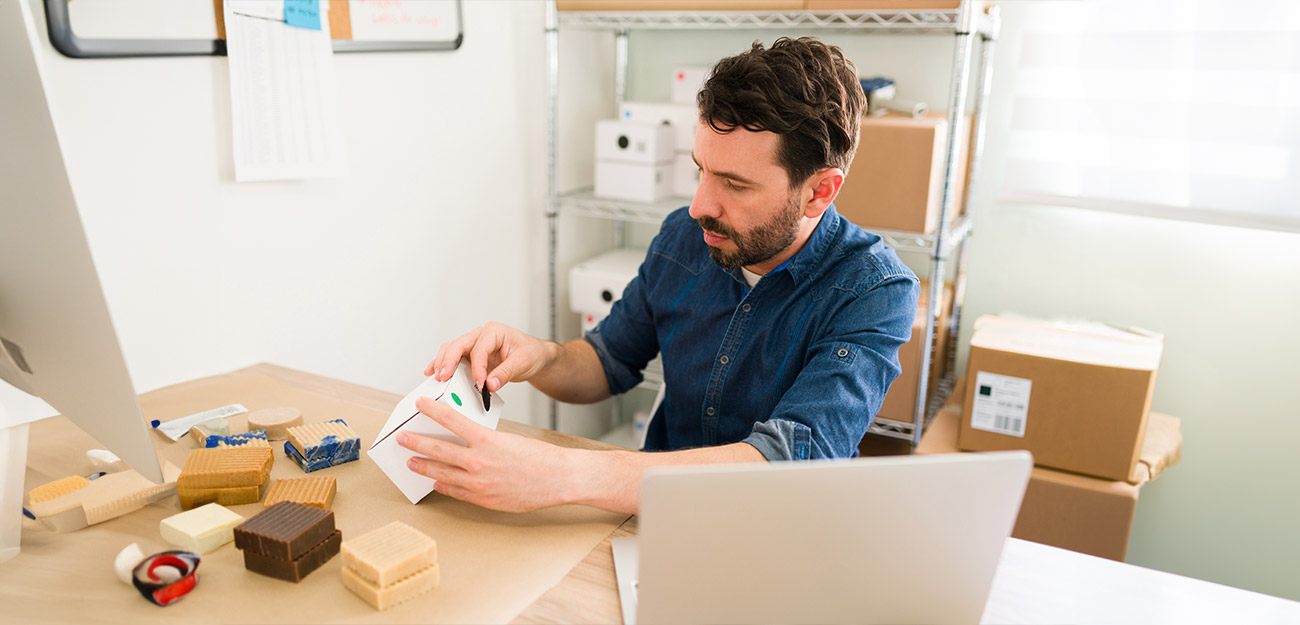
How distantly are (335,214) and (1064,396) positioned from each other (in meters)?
1.50

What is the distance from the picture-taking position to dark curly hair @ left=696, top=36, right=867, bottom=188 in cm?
112

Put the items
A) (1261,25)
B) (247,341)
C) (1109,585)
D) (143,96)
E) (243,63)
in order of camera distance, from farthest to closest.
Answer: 1. (1261,25)
2. (247,341)
3. (243,63)
4. (143,96)
5. (1109,585)

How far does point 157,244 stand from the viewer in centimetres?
136

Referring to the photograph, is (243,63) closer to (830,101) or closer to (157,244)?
(157,244)

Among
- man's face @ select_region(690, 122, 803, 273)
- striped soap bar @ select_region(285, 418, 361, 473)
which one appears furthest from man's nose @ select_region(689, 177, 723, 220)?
striped soap bar @ select_region(285, 418, 361, 473)

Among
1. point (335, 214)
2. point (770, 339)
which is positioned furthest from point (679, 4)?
point (770, 339)

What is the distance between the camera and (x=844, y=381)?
1.07m

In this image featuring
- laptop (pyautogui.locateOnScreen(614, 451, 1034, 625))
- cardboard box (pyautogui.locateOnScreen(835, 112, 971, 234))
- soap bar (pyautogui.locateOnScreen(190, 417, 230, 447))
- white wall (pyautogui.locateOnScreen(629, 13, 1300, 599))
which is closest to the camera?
laptop (pyautogui.locateOnScreen(614, 451, 1034, 625))

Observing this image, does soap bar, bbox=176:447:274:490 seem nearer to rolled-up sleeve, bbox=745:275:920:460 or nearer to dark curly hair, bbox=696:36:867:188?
rolled-up sleeve, bbox=745:275:920:460

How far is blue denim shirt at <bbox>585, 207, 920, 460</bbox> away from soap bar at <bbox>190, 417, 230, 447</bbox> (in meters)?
0.59

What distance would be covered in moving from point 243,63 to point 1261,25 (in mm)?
1961

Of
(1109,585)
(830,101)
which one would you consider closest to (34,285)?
(830,101)

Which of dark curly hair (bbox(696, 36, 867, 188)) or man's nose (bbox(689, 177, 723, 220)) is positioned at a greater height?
dark curly hair (bbox(696, 36, 867, 188))

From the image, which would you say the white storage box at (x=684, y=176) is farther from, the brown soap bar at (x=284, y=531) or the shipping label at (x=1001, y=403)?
the brown soap bar at (x=284, y=531)
